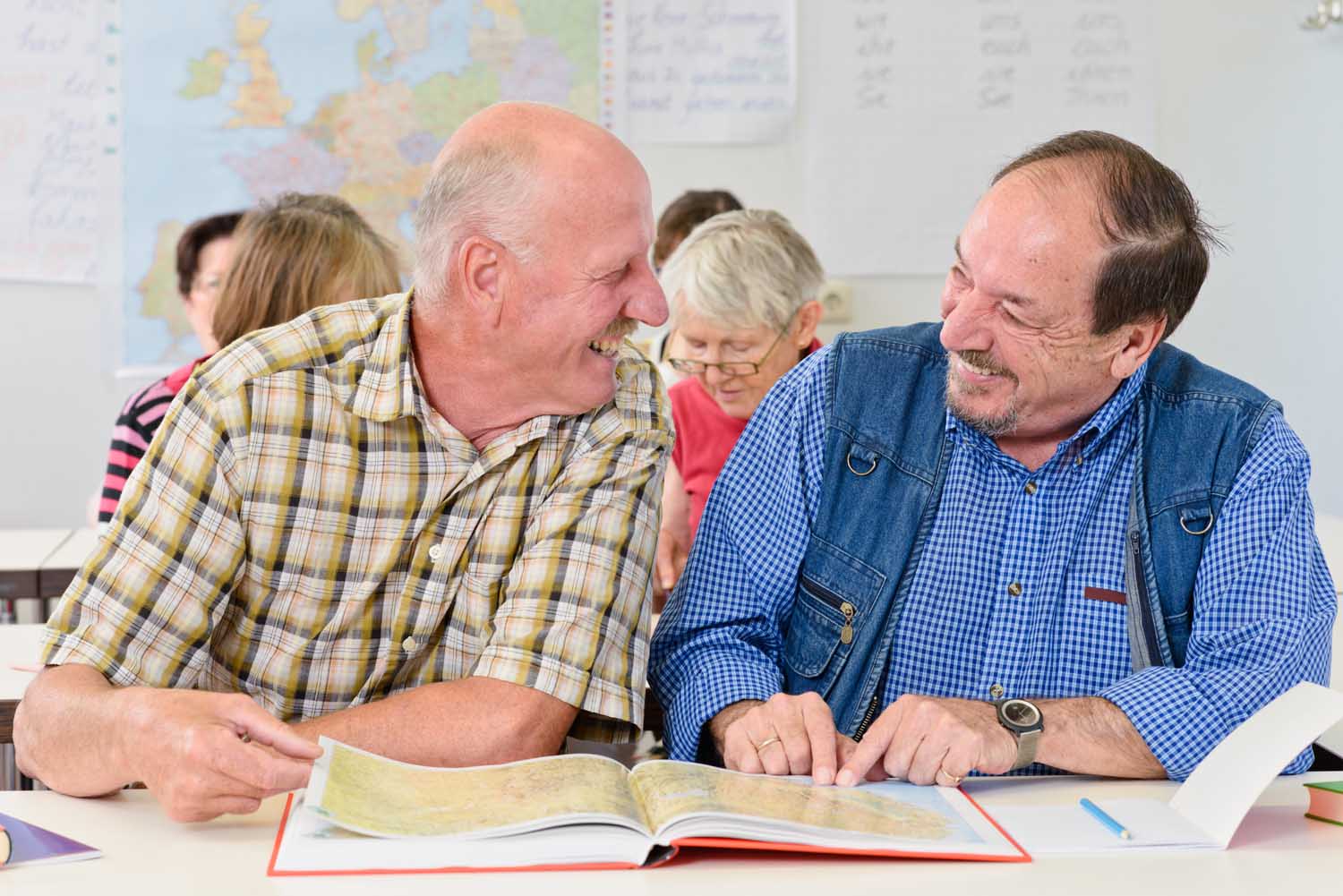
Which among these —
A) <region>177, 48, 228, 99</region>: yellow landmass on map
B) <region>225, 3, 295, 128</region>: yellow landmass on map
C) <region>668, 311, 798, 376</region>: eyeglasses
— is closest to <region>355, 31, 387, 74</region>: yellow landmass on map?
<region>225, 3, 295, 128</region>: yellow landmass on map

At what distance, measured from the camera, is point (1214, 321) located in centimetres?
438

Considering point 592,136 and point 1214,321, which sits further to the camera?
point 1214,321

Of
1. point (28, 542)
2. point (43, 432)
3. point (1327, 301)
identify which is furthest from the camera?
point (1327, 301)

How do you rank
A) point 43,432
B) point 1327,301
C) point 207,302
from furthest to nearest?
point 1327,301 → point 43,432 → point 207,302

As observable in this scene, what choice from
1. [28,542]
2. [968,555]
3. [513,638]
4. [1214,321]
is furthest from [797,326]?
[1214,321]

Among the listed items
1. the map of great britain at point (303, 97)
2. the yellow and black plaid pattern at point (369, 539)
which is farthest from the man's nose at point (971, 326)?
the map of great britain at point (303, 97)

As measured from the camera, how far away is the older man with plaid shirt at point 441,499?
1418 millimetres

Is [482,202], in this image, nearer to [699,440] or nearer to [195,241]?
[699,440]

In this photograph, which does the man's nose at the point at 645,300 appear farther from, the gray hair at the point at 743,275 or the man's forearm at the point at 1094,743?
the gray hair at the point at 743,275

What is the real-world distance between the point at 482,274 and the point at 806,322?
1.41 metres

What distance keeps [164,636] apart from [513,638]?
0.35 m

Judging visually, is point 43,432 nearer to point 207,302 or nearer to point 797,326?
point 207,302

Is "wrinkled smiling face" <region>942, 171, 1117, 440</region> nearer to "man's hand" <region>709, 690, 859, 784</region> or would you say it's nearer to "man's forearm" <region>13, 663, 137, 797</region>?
"man's hand" <region>709, 690, 859, 784</region>

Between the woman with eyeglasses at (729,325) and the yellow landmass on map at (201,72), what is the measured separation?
5.75 feet
